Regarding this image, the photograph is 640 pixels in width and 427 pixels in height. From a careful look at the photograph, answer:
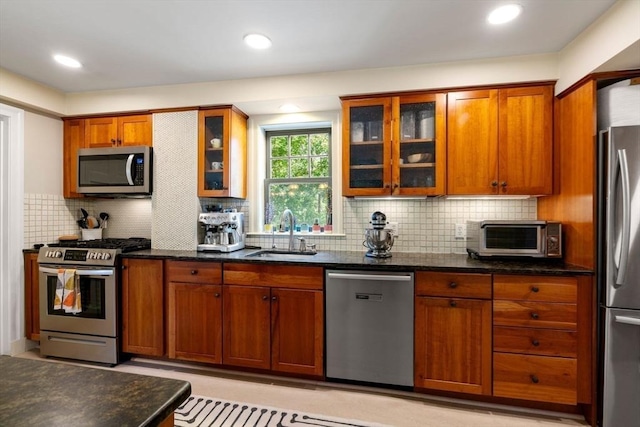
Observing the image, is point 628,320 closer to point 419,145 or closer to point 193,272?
point 419,145

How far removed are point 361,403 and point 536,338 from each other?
1218 millimetres

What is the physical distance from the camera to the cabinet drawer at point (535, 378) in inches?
80.7

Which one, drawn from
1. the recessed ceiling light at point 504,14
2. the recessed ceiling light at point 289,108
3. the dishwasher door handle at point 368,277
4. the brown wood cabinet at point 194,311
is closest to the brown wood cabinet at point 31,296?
the brown wood cabinet at point 194,311

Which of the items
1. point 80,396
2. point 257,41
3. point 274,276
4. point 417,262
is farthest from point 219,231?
point 80,396

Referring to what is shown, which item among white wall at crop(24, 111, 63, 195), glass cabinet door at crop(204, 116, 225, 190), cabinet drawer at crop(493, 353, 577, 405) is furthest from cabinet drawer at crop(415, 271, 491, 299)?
white wall at crop(24, 111, 63, 195)

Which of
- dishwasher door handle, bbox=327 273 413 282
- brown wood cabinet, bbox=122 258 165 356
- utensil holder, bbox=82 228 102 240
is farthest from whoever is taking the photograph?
utensil holder, bbox=82 228 102 240

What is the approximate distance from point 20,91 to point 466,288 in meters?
4.00

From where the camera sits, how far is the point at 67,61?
2.57 metres

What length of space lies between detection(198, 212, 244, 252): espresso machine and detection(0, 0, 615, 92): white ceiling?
4.06ft

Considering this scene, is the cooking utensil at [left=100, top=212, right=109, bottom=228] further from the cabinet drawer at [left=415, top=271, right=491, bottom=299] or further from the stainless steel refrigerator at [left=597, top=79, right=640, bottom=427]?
the stainless steel refrigerator at [left=597, top=79, right=640, bottom=427]

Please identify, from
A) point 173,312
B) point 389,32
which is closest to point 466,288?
point 389,32

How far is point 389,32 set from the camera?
2.14 metres

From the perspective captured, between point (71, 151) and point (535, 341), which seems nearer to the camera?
point (535, 341)

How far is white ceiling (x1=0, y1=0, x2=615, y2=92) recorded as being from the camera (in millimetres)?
1889
